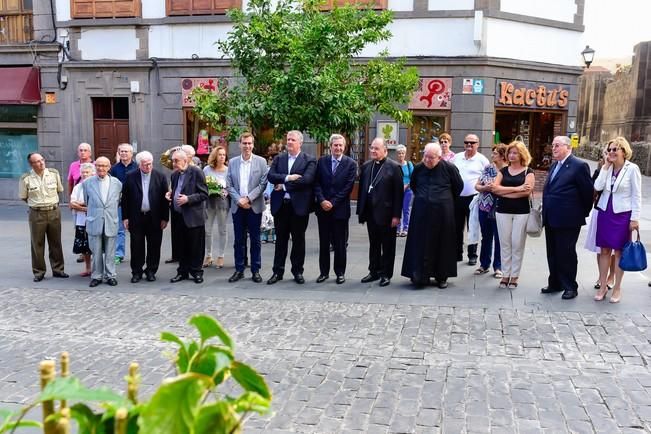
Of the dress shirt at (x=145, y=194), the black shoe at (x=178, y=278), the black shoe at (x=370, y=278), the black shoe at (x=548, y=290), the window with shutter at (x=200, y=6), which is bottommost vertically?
the black shoe at (x=178, y=278)

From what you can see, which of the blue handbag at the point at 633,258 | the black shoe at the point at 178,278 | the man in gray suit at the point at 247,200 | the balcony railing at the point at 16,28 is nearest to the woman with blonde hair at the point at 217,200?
the man in gray suit at the point at 247,200

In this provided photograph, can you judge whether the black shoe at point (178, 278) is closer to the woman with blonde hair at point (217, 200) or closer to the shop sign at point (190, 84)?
the woman with blonde hair at point (217, 200)

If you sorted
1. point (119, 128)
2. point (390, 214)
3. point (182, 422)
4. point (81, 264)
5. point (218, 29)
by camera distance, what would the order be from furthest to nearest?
A: 1. point (119, 128)
2. point (218, 29)
3. point (81, 264)
4. point (390, 214)
5. point (182, 422)

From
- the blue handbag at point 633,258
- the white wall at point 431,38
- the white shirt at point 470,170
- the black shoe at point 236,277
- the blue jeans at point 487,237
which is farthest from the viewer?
the white wall at point 431,38

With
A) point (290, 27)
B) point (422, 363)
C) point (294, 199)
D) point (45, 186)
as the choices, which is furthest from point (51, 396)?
point (290, 27)

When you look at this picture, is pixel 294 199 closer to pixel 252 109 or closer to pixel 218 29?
pixel 252 109

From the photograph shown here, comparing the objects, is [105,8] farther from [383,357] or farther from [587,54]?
[383,357]

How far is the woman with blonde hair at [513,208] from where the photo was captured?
312 inches

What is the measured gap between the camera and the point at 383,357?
18.4ft

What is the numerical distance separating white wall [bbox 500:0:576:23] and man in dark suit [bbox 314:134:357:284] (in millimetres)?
8988

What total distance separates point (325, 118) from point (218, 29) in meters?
7.71

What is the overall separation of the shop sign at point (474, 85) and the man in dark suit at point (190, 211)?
8.85 metres

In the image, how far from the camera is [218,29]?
16.6 meters

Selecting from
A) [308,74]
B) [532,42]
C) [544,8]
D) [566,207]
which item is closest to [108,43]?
[308,74]
